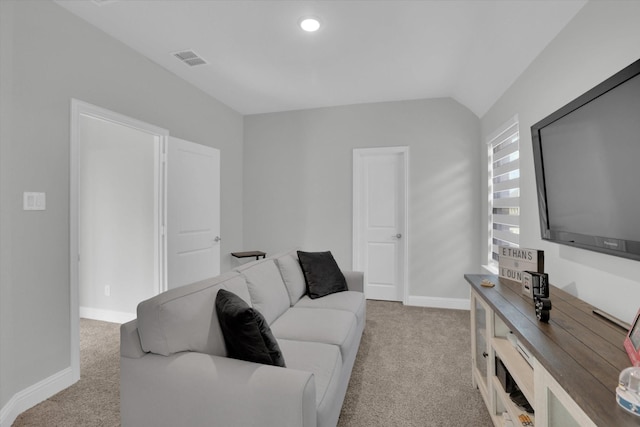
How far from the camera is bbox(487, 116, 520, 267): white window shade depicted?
2758mm

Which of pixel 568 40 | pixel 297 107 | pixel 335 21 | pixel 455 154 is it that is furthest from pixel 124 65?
pixel 455 154

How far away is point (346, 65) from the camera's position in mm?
3100

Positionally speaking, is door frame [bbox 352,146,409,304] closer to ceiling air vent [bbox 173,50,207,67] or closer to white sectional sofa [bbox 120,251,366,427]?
ceiling air vent [bbox 173,50,207,67]

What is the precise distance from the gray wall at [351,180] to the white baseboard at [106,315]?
70.3 inches

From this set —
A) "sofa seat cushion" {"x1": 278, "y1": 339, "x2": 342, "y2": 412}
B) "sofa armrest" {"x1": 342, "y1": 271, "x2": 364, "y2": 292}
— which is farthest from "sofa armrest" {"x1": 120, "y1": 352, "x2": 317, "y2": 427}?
"sofa armrest" {"x1": 342, "y1": 271, "x2": 364, "y2": 292}

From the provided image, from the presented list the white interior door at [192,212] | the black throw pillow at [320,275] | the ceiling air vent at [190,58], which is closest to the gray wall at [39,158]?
the ceiling air vent at [190,58]

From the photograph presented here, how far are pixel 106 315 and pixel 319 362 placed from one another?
313 cm

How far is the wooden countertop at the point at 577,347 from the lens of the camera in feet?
2.67

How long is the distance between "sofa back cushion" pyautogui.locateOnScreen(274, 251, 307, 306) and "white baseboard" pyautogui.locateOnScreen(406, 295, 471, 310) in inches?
75.1

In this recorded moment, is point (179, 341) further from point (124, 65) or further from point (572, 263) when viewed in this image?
point (124, 65)

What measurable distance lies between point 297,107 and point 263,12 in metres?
2.14

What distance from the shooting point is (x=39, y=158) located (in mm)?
2080

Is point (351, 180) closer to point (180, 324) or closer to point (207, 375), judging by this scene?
point (180, 324)

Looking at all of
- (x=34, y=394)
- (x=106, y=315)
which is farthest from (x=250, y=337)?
(x=106, y=315)
